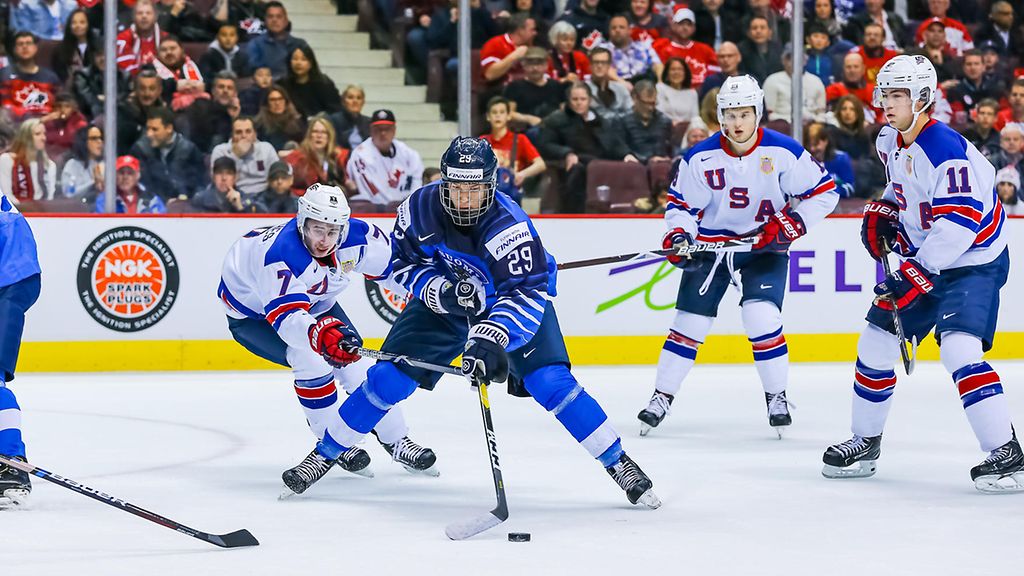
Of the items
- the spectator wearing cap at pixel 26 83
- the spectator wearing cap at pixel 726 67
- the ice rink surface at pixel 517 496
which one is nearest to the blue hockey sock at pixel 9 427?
the ice rink surface at pixel 517 496

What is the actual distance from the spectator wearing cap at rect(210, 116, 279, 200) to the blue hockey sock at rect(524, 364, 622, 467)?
3.96 metres

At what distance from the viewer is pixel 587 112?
792cm

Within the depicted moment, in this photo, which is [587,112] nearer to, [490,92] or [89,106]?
[490,92]

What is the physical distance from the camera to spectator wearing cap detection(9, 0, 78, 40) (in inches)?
294

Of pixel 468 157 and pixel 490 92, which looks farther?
pixel 490 92

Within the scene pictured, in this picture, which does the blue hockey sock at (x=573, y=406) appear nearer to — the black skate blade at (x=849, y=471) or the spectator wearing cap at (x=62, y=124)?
the black skate blade at (x=849, y=471)

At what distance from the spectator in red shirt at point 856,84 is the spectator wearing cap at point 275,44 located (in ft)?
9.90

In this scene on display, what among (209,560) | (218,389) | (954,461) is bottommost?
(218,389)

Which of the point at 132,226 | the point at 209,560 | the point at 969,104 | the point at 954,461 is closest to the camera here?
the point at 209,560

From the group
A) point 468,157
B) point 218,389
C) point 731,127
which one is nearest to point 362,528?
point 468,157

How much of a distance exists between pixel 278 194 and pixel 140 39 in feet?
3.50

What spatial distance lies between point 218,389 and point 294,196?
4.28 feet

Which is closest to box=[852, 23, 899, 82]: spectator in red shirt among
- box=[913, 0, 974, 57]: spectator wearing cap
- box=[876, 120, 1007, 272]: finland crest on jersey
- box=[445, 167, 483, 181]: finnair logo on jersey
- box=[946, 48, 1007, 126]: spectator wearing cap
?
box=[913, 0, 974, 57]: spectator wearing cap

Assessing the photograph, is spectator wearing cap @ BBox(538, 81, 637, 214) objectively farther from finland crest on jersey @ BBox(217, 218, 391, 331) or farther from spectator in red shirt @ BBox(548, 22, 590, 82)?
finland crest on jersey @ BBox(217, 218, 391, 331)
